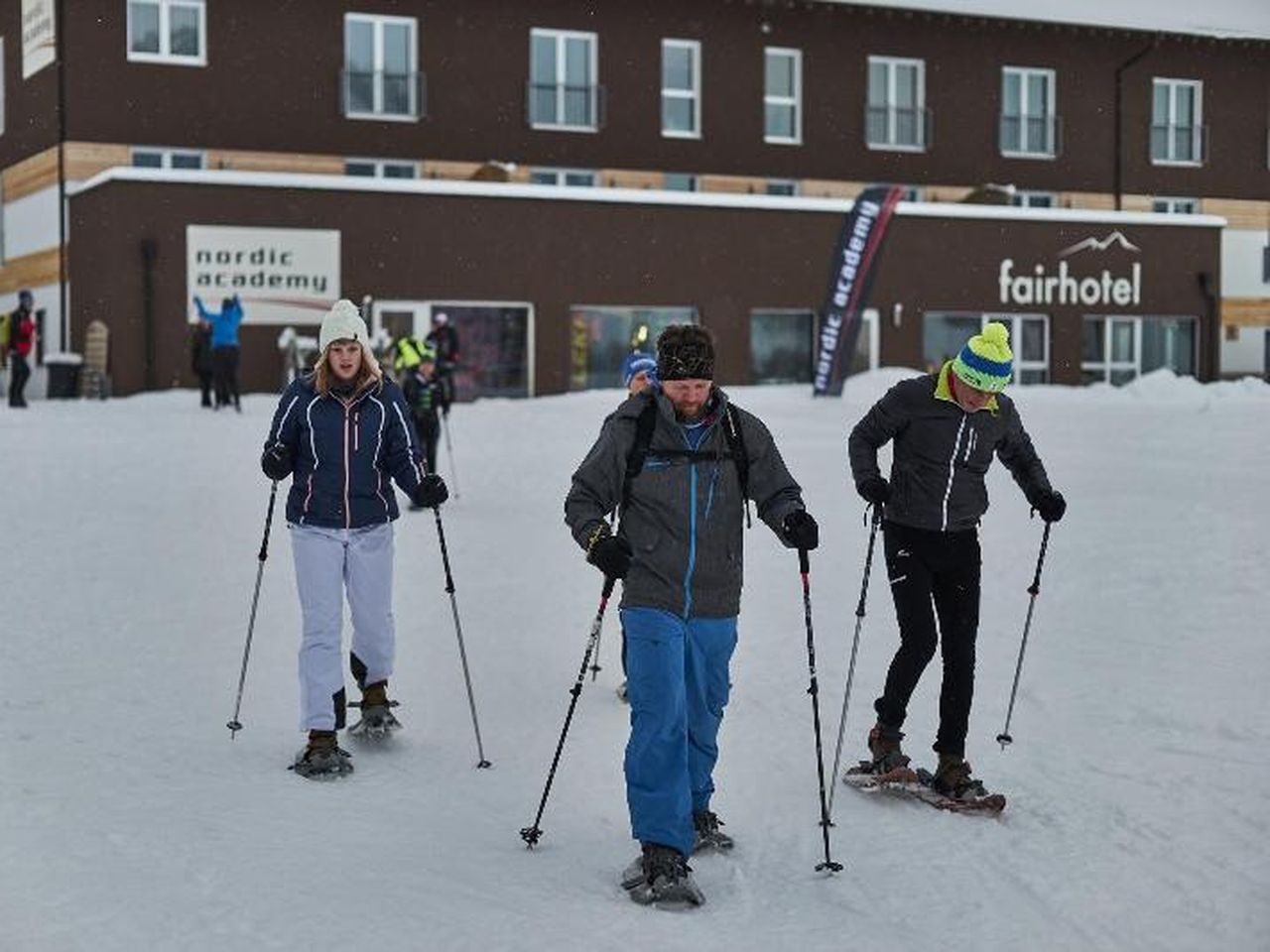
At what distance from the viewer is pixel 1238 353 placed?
124 feet

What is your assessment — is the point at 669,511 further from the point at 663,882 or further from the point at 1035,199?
the point at 1035,199

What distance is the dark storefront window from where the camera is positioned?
30.8 metres

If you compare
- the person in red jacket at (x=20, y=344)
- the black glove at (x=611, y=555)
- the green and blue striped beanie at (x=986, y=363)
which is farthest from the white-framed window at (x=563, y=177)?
the black glove at (x=611, y=555)

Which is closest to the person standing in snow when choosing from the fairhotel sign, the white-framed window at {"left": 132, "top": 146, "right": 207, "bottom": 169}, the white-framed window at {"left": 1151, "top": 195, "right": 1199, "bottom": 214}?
the white-framed window at {"left": 132, "top": 146, "right": 207, "bottom": 169}

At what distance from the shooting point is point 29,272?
105 ft

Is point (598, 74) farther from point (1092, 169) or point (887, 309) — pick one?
point (1092, 169)

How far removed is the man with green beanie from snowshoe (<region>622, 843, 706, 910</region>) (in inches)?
61.4

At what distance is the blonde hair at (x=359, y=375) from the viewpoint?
6914 millimetres

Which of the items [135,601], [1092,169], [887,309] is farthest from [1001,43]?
[135,601]

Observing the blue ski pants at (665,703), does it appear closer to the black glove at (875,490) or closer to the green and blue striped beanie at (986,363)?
the black glove at (875,490)

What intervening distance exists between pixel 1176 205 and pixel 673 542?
36371 mm

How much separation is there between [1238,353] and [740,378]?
12.9m

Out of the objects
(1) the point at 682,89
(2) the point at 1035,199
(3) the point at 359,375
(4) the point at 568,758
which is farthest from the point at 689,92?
(4) the point at 568,758

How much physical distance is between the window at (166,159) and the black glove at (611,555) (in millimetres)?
27250
